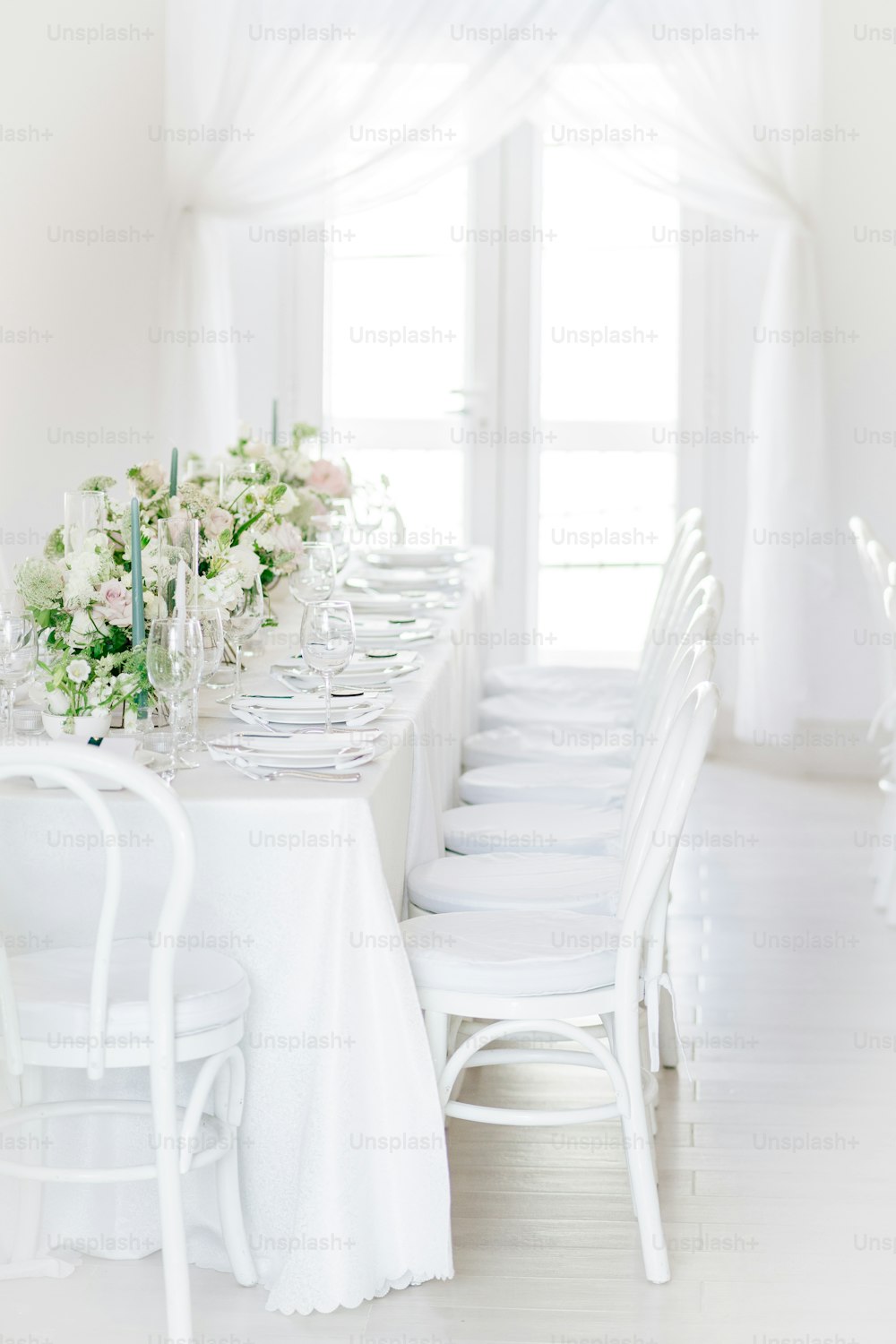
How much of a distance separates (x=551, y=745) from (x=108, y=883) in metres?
2.02

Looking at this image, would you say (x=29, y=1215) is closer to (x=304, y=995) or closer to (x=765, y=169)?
(x=304, y=995)

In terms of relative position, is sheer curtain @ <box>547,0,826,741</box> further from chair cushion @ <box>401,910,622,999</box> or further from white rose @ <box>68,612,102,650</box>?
white rose @ <box>68,612,102,650</box>

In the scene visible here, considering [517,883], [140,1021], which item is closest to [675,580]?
A: [517,883]

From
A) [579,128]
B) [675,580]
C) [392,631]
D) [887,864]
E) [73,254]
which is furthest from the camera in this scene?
[579,128]

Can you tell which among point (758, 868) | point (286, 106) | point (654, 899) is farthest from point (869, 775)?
point (654, 899)

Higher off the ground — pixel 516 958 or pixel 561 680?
pixel 561 680

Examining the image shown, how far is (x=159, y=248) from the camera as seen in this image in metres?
5.95

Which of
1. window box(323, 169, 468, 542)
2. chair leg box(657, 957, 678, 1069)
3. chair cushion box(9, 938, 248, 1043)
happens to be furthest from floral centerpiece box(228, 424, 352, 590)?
window box(323, 169, 468, 542)

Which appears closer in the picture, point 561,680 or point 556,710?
point 556,710

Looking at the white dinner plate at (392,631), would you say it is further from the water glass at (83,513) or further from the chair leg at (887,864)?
the chair leg at (887,864)

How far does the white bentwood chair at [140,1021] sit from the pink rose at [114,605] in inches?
13.1

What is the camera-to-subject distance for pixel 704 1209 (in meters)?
2.56

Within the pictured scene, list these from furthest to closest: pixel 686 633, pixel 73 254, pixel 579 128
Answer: pixel 579 128 → pixel 73 254 → pixel 686 633

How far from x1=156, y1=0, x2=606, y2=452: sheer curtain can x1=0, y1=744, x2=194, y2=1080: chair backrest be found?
167 inches
